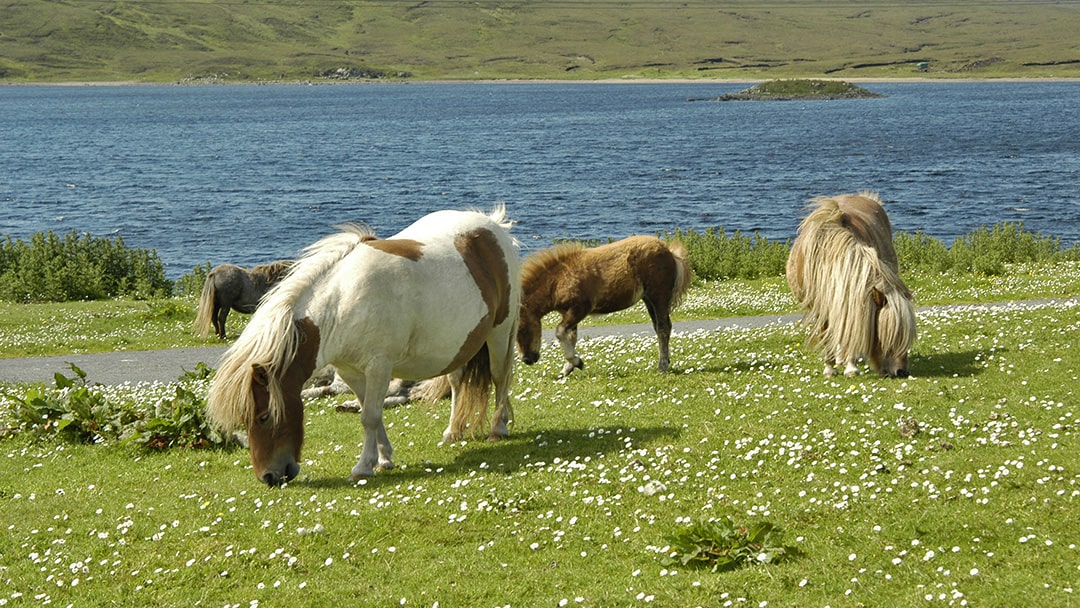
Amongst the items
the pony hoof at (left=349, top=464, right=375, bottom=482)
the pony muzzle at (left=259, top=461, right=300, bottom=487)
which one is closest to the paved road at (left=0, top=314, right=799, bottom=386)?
the pony hoof at (left=349, top=464, right=375, bottom=482)

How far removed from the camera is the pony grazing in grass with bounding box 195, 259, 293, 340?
28.7 m

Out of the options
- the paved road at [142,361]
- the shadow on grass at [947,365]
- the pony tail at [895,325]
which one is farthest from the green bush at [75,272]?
the pony tail at [895,325]

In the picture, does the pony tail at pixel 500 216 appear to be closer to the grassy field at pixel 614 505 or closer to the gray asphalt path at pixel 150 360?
the grassy field at pixel 614 505

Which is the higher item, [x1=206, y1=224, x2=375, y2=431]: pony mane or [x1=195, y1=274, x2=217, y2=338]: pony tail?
[x1=206, y1=224, x2=375, y2=431]: pony mane

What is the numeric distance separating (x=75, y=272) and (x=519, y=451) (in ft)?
92.3

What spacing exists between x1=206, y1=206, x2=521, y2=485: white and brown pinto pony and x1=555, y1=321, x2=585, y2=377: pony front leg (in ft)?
13.1

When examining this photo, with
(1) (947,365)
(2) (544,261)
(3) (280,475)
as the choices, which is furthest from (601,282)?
(3) (280,475)

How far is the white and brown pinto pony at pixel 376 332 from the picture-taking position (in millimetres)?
12719

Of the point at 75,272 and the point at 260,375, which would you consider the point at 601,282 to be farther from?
the point at 75,272

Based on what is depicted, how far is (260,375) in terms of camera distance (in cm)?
1262

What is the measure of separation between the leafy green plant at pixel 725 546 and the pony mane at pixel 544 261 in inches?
384

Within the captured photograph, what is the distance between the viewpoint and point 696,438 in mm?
14164

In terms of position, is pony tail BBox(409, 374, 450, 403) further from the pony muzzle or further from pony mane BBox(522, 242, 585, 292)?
the pony muzzle

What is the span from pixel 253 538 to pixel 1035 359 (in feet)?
40.5
